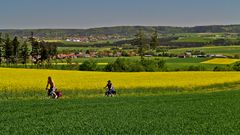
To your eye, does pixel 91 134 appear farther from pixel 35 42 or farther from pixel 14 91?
pixel 35 42

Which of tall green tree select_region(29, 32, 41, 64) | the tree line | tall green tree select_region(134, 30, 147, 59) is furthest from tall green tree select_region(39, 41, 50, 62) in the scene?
tall green tree select_region(134, 30, 147, 59)

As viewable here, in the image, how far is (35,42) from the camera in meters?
104

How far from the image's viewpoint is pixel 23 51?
101 metres

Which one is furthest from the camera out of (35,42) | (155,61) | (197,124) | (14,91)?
(35,42)

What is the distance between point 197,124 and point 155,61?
3149 inches

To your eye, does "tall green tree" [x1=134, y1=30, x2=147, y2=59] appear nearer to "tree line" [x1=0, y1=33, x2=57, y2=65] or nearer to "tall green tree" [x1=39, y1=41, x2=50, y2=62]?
"tree line" [x1=0, y1=33, x2=57, y2=65]

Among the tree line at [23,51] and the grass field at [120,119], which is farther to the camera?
the tree line at [23,51]

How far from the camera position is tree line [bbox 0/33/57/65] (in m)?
100

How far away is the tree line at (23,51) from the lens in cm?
10031

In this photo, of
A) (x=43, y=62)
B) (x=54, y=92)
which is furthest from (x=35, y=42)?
(x=54, y=92)

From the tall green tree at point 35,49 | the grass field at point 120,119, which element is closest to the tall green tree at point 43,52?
the tall green tree at point 35,49

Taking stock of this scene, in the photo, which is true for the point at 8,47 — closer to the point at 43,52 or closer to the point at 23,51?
the point at 23,51

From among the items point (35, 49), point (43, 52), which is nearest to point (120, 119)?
point (43, 52)

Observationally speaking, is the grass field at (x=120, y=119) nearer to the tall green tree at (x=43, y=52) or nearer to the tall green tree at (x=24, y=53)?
the tall green tree at (x=24, y=53)
